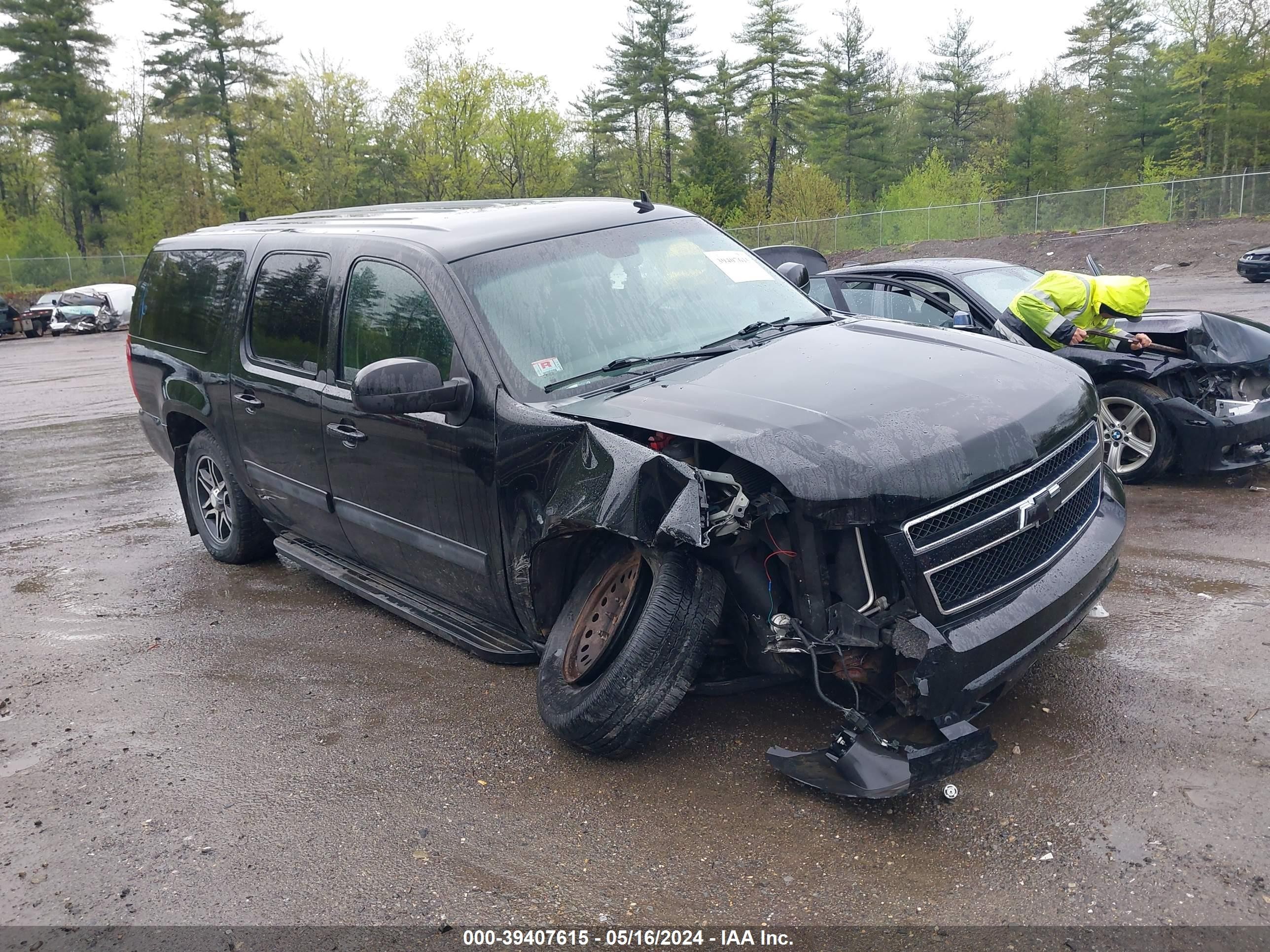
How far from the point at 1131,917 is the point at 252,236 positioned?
5.24m

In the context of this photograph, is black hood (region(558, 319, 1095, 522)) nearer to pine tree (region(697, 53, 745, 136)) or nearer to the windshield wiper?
the windshield wiper

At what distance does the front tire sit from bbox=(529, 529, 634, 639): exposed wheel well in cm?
413

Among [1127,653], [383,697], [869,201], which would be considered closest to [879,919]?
[1127,653]

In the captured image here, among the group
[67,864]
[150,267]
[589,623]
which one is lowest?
[67,864]

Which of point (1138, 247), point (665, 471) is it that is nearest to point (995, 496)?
point (665, 471)

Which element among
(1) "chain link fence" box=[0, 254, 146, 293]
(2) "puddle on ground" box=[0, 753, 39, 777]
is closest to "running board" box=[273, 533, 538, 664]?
(2) "puddle on ground" box=[0, 753, 39, 777]

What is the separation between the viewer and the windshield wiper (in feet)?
13.0

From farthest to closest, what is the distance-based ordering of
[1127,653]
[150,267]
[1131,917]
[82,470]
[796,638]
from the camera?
[82,470]
[150,267]
[1127,653]
[796,638]
[1131,917]

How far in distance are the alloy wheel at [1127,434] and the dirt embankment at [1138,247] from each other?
22.5m

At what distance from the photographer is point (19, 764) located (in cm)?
409

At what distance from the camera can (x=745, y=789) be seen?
3.49 metres

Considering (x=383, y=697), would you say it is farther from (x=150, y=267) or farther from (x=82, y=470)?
(x=82, y=470)

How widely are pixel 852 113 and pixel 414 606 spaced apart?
5778cm

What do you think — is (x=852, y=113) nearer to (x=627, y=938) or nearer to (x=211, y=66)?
(x=211, y=66)
